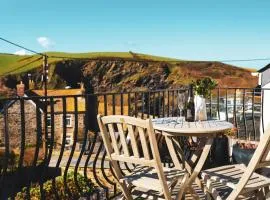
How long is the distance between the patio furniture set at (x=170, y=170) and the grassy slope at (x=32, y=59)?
90.7 m

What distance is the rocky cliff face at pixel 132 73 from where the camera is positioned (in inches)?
3674

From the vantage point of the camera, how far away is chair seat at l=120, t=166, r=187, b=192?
3.04 m

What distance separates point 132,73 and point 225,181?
99.6 metres

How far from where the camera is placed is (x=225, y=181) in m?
3.20

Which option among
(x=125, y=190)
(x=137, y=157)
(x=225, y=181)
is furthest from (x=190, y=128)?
(x=125, y=190)

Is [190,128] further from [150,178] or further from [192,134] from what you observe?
[150,178]

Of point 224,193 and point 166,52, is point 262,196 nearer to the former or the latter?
point 224,193

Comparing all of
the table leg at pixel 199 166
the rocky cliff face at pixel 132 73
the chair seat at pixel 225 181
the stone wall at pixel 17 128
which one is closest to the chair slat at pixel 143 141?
the table leg at pixel 199 166

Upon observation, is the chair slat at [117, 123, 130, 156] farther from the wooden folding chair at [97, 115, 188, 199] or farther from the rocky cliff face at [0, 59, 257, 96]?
the rocky cliff face at [0, 59, 257, 96]

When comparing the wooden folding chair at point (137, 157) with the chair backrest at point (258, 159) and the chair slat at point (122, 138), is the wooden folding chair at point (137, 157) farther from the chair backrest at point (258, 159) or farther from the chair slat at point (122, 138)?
the chair backrest at point (258, 159)

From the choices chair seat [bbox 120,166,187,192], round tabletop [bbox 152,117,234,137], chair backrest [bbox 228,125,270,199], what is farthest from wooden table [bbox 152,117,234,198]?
chair backrest [bbox 228,125,270,199]

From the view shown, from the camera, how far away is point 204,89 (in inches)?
170

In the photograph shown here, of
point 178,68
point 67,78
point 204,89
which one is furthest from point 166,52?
point 204,89

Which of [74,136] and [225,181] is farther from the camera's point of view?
[74,136]
